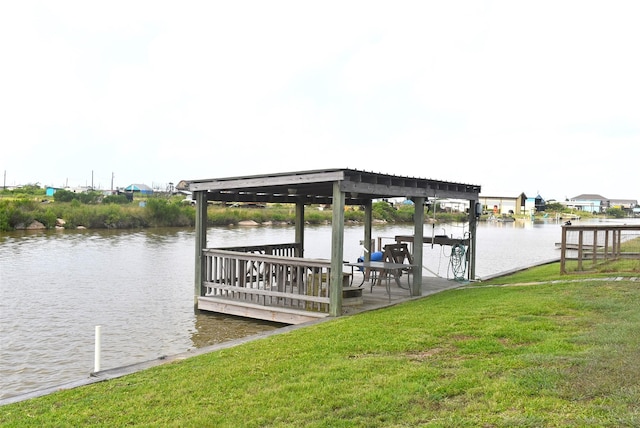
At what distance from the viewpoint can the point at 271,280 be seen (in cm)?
1120

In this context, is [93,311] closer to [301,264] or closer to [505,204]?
[301,264]

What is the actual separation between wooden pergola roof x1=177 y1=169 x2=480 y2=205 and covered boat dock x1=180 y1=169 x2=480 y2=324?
0.06 feet

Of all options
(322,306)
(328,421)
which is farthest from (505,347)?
(322,306)

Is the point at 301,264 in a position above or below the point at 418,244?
below

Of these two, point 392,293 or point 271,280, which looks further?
point 392,293

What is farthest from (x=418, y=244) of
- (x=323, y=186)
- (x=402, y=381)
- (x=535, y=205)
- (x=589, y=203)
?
(x=589, y=203)

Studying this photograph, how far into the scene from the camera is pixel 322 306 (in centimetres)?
1077

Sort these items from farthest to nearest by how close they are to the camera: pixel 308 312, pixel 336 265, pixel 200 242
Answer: pixel 200 242 → pixel 308 312 → pixel 336 265

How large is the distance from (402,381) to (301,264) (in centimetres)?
550

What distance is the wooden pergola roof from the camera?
9789 mm

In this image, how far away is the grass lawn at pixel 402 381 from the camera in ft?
13.7

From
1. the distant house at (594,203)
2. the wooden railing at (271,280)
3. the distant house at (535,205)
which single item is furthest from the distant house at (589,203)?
the wooden railing at (271,280)

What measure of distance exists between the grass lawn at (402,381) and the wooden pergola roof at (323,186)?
3.00m

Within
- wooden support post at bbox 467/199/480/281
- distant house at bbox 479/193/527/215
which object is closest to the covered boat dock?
wooden support post at bbox 467/199/480/281
